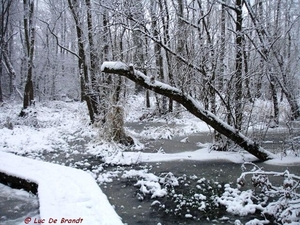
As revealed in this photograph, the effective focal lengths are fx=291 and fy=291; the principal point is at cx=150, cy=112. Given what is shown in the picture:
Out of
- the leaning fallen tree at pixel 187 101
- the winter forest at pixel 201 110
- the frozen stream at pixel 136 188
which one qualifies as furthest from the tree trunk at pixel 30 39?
the leaning fallen tree at pixel 187 101

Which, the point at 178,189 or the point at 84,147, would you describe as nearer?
the point at 178,189

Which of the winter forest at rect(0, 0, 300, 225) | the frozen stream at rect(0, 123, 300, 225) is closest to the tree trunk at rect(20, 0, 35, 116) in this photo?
the winter forest at rect(0, 0, 300, 225)

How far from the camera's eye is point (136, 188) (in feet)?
20.0

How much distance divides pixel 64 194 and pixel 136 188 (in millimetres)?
1853

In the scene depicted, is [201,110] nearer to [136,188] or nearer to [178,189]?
[178,189]

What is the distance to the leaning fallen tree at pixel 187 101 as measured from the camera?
282 inches

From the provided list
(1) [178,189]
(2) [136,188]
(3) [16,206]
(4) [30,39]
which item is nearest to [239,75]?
(1) [178,189]

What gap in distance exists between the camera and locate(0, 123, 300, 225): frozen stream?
4.69 meters

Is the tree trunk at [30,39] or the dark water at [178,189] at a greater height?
the tree trunk at [30,39]

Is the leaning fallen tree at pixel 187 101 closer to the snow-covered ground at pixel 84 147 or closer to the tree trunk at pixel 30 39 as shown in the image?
the snow-covered ground at pixel 84 147

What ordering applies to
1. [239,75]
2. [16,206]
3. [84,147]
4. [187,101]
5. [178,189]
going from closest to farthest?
[16,206]
[178,189]
[187,101]
[239,75]
[84,147]

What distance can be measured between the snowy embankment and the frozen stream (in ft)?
1.38

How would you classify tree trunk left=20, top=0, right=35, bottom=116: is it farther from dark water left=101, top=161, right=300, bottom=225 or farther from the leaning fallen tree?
dark water left=101, top=161, right=300, bottom=225

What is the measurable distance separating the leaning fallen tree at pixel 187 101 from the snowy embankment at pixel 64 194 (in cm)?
268
